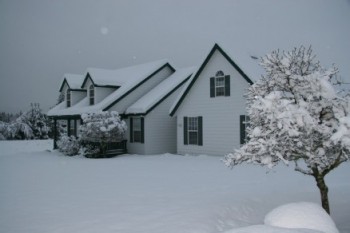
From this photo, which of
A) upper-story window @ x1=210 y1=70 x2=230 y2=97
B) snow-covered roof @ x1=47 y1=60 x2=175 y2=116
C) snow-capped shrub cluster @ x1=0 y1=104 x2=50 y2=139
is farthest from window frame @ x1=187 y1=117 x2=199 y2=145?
snow-capped shrub cluster @ x1=0 y1=104 x2=50 y2=139

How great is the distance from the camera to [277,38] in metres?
83.1

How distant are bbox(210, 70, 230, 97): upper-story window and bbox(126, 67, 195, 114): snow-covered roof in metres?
4.14

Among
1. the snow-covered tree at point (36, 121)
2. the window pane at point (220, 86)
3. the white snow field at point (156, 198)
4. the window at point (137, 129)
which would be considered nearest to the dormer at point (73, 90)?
the window at point (137, 129)

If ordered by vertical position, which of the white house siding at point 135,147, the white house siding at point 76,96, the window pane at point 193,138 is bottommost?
the white house siding at point 135,147

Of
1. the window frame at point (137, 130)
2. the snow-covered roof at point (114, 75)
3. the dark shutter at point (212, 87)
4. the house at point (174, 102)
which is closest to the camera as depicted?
the house at point (174, 102)

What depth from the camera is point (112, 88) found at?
26.4 metres

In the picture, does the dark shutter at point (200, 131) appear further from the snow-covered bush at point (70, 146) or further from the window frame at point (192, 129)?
the snow-covered bush at point (70, 146)

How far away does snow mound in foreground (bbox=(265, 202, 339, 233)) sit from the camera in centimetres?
614

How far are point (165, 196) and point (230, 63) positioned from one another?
468 inches

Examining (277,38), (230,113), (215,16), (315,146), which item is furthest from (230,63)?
(215,16)

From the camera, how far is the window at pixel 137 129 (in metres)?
23.3

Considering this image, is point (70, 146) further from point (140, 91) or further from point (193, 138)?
point (193, 138)

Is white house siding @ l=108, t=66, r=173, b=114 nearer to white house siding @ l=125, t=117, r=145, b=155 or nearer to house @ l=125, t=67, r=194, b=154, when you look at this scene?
house @ l=125, t=67, r=194, b=154

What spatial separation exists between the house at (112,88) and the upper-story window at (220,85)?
663 cm
